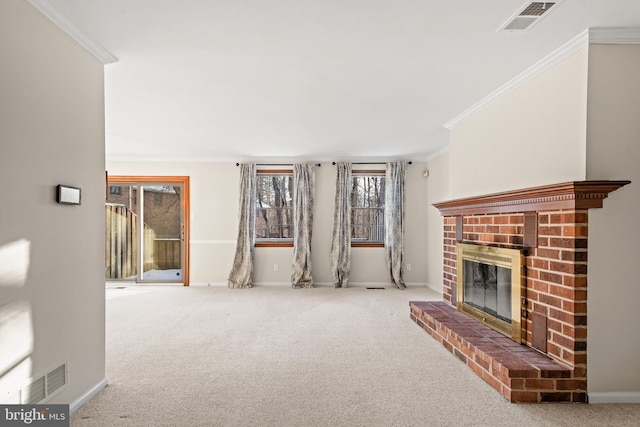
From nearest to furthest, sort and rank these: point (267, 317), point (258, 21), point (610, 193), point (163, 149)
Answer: point (258, 21) → point (610, 193) → point (267, 317) → point (163, 149)

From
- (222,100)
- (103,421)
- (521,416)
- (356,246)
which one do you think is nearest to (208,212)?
(356,246)

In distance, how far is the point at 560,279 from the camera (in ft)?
8.87

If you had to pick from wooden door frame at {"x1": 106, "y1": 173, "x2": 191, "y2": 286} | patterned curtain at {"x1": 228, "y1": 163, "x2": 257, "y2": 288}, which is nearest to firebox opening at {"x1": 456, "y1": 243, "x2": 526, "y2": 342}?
patterned curtain at {"x1": 228, "y1": 163, "x2": 257, "y2": 288}

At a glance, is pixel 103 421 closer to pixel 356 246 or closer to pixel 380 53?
pixel 380 53

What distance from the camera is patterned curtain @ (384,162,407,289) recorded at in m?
7.24

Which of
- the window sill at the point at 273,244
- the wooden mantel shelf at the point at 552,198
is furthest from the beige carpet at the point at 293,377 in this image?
the window sill at the point at 273,244

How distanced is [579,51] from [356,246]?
519cm

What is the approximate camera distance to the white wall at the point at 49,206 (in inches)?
76.6

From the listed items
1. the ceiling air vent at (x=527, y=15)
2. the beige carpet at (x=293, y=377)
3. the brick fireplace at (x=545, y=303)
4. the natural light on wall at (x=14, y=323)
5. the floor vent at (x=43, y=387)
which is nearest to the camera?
the natural light on wall at (x=14, y=323)

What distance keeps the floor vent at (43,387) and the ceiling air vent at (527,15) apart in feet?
11.0

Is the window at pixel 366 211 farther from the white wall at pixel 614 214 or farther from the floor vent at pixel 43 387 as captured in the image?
the floor vent at pixel 43 387

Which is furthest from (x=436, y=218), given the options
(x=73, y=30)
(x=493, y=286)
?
(x=73, y=30)

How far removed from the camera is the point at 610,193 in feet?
8.43

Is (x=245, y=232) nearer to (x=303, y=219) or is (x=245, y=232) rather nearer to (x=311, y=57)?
(x=303, y=219)
